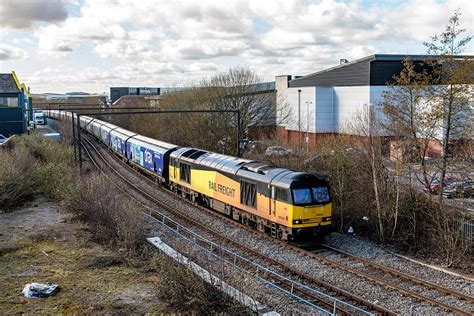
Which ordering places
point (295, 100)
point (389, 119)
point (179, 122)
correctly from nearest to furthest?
1. point (389, 119)
2. point (179, 122)
3. point (295, 100)

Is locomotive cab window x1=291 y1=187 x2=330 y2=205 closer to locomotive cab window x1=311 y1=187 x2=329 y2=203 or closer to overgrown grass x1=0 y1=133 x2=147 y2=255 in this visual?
locomotive cab window x1=311 y1=187 x2=329 y2=203

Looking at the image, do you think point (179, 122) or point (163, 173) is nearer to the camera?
point (163, 173)

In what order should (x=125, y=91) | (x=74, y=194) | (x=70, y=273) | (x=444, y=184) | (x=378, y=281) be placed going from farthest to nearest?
(x=125, y=91)
(x=74, y=194)
(x=444, y=184)
(x=378, y=281)
(x=70, y=273)

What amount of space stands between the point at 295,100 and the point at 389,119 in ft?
119

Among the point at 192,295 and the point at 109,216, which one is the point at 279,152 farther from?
the point at 192,295

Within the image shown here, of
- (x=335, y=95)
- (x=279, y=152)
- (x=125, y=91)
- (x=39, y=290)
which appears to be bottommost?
(x=39, y=290)

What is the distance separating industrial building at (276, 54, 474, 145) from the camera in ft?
161

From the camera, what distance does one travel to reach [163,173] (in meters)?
31.8

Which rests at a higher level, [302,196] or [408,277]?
[302,196]

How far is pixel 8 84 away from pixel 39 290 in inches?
1798

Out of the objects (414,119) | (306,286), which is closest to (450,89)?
(414,119)

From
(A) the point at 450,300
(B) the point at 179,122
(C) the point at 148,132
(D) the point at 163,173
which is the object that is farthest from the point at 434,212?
(C) the point at 148,132

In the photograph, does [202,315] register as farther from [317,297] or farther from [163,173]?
[163,173]

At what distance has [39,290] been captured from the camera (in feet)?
43.8
